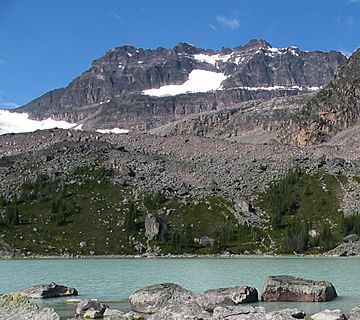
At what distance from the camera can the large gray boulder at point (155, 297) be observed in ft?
111

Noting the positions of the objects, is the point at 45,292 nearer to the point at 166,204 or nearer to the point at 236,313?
the point at 236,313

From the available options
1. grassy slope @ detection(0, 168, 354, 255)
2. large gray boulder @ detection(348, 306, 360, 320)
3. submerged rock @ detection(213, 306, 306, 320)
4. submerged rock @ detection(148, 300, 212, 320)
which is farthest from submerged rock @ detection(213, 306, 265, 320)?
grassy slope @ detection(0, 168, 354, 255)

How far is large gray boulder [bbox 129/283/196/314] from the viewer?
111ft

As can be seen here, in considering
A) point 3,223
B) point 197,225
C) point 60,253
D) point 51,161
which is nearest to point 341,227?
point 197,225

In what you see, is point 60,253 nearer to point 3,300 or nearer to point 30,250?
point 30,250

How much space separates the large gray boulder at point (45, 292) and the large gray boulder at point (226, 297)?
11829 millimetres

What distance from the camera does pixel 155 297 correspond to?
115ft

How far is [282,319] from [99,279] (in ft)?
130

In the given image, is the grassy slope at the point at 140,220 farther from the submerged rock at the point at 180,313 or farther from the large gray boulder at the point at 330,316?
the submerged rock at the point at 180,313

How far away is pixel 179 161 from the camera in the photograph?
19175 cm

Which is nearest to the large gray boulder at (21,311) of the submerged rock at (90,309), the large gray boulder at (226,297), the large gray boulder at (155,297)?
the submerged rock at (90,309)

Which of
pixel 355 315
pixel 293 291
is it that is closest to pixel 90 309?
pixel 293 291

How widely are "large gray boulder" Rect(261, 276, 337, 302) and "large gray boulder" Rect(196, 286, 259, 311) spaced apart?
980mm

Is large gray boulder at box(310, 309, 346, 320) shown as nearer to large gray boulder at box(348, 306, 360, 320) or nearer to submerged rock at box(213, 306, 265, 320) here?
large gray boulder at box(348, 306, 360, 320)
